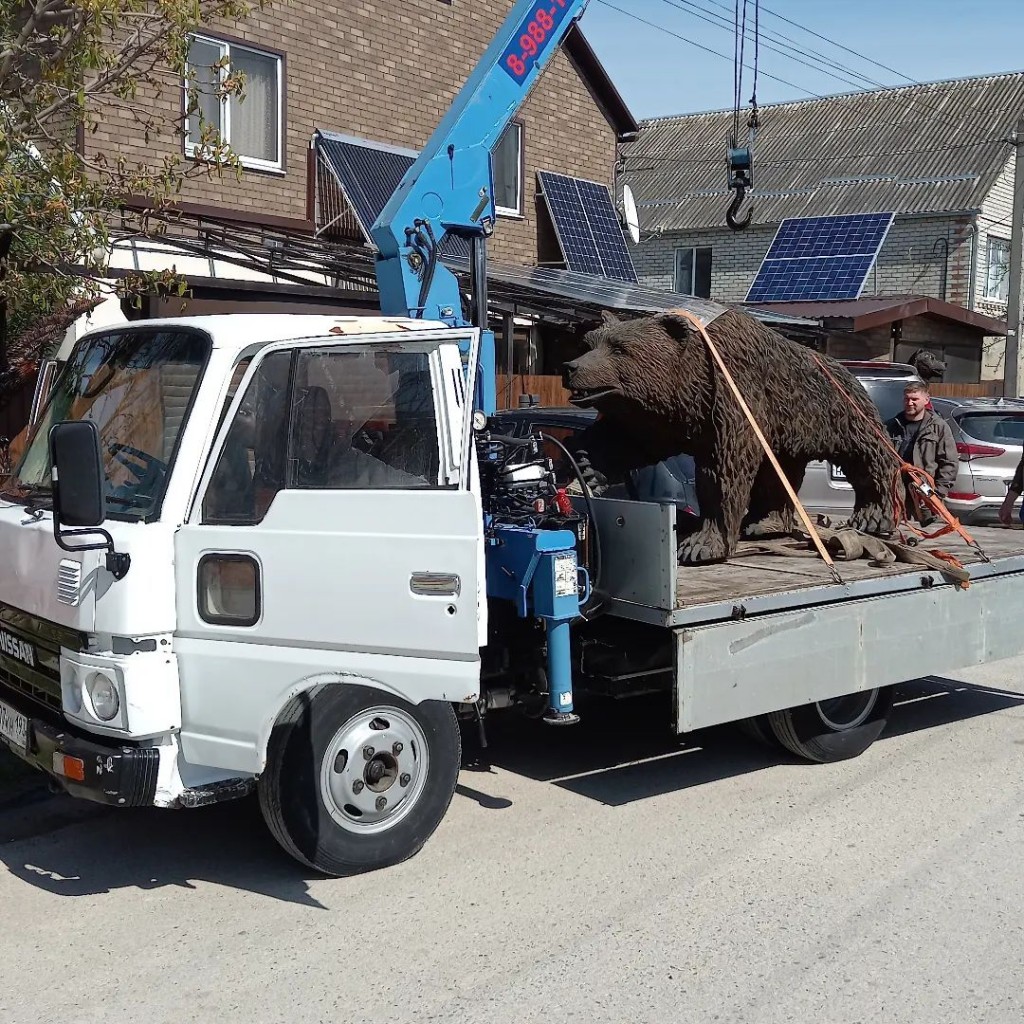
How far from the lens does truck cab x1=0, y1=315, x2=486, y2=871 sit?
14.7ft

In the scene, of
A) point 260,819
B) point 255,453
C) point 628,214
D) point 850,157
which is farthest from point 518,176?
point 850,157

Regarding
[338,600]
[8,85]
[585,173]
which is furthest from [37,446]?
[585,173]

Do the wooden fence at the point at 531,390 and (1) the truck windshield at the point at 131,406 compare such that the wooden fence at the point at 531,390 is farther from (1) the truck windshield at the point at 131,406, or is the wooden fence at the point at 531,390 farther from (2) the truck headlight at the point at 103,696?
(2) the truck headlight at the point at 103,696

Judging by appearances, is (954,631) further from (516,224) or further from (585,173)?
(585,173)

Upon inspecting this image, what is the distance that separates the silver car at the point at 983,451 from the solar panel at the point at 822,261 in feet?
30.7

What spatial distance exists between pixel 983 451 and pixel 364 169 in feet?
24.0

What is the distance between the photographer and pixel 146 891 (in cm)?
492

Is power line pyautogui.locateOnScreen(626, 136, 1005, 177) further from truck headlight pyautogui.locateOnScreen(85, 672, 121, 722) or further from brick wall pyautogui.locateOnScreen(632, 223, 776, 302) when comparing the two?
truck headlight pyautogui.locateOnScreen(85, 672, 121, 722)

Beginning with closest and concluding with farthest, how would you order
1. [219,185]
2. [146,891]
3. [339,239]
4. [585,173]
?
[146,891] → [219,185] → [339,239] → [585,173]

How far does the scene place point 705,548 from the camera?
6570 mm

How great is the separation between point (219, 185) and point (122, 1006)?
10.5m

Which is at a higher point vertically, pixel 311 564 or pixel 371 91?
pixel 371 91

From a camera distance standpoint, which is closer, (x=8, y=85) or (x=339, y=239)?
(x=8, y=85)

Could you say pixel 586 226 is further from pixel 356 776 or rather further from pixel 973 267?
pixel 973 267
